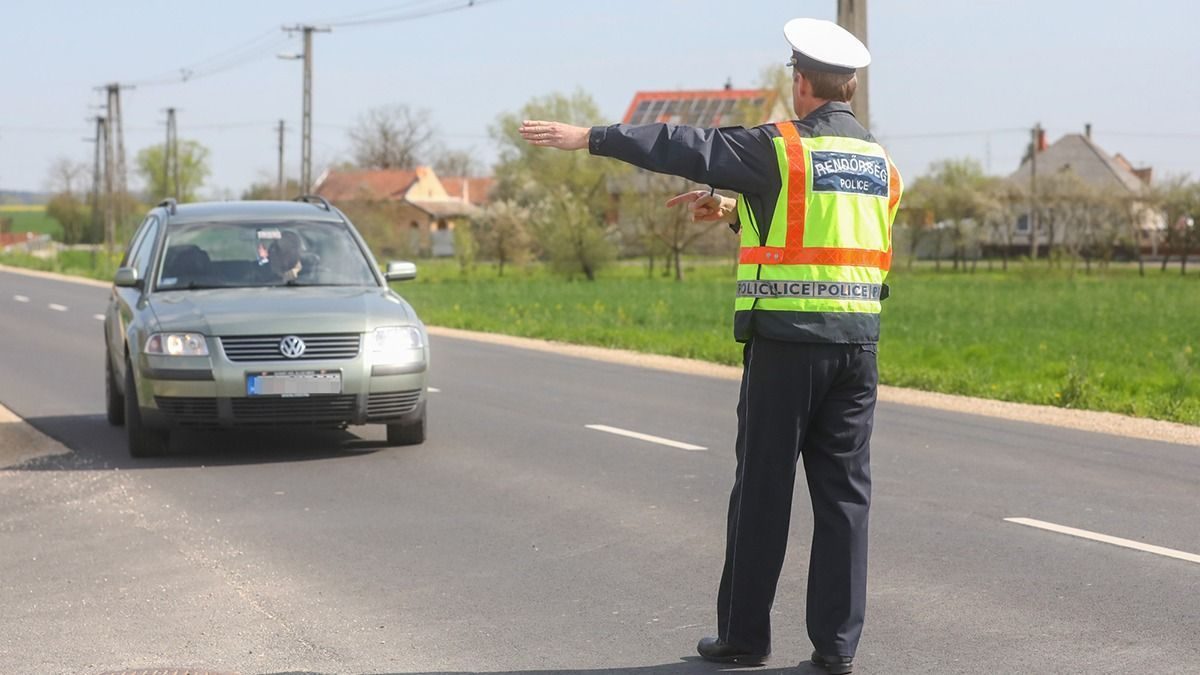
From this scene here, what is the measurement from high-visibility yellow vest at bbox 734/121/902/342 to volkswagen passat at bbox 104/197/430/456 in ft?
18.6

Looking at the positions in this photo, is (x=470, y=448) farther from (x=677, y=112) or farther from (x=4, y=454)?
(x=677, y=112)

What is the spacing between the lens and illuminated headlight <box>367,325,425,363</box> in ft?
34.3

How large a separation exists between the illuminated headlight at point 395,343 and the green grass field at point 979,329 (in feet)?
22.5

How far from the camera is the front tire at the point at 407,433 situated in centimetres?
1109

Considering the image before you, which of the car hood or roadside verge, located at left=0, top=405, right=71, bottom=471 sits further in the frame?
roadside verge, located at left=0, top=405, right=71, bottom=471

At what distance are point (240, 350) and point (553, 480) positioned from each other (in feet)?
7.26

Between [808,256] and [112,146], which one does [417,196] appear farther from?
[808,256]

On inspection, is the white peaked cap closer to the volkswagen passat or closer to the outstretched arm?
the outstretched arm

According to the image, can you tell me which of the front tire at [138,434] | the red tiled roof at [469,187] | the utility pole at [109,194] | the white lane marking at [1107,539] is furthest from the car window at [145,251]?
the red tiled roof at [469,187]

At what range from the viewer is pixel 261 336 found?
404 inches

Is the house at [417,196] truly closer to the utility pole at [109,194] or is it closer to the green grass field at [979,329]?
the utility pole at [109,194]

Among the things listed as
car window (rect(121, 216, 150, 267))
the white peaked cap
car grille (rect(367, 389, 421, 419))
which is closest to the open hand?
the white peaked cap

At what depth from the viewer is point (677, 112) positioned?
105000 mm

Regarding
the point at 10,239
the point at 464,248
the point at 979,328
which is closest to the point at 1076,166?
the point at 464,248
